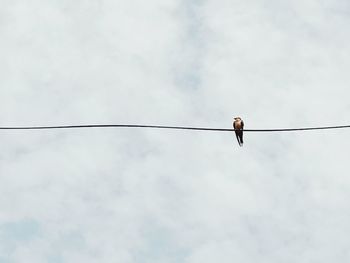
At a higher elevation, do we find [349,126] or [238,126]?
[238,126]

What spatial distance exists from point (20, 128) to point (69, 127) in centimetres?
96

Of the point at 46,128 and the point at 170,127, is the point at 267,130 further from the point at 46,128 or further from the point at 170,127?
the point at 46,128

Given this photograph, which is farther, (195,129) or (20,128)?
(195,129)

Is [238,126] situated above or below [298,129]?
above

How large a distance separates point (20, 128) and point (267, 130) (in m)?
5.19

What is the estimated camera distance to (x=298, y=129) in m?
14.5

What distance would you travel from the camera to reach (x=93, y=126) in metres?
13.2

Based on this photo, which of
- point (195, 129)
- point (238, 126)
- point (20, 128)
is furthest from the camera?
point (238, 126)

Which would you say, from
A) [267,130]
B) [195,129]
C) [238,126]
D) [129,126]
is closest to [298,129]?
[267,130]

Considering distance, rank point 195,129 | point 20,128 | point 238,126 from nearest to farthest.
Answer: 1. point 20,128
2. point 195,129
3. point 238,126

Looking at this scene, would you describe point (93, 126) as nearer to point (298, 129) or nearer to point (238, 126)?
point (298, 129)

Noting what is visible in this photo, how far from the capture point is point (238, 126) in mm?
26500

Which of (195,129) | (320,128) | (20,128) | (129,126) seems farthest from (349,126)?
(20,128)

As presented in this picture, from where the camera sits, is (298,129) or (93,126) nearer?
(93,126)
